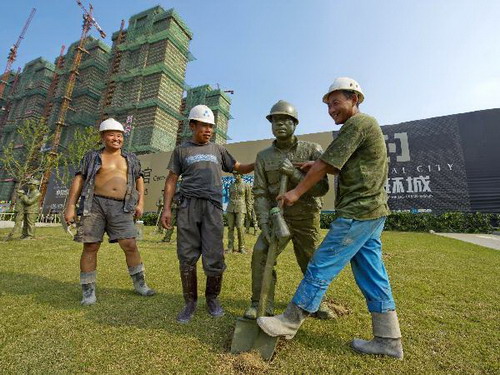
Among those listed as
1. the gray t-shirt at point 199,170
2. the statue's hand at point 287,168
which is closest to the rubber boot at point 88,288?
the gray t-shirt at point 199,170

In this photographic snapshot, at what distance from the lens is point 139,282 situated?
12.3ft

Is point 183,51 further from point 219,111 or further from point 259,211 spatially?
point 259,211

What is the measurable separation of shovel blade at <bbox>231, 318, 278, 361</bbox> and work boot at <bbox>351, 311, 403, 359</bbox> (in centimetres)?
73

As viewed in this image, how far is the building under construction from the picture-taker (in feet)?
156

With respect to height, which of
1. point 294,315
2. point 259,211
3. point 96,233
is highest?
point 259,211

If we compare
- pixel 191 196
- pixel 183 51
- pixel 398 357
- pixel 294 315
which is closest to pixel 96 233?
pixel 191 196

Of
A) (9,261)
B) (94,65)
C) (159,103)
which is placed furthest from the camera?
(94,65)

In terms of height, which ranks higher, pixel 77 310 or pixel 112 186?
pixel 112 186

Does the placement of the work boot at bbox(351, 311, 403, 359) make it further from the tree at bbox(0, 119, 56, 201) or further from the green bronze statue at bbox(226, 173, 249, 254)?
the tree at bbox(0, 119, 56, 201)

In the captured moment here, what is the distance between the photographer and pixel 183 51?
5422cm

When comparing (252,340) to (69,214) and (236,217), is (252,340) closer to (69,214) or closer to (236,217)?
(69,214)

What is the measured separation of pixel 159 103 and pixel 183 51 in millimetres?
14816

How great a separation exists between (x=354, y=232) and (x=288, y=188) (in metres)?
1.00

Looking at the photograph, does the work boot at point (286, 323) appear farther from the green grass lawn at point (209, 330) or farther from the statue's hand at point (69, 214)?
the statue's hand at point (69, 214)
